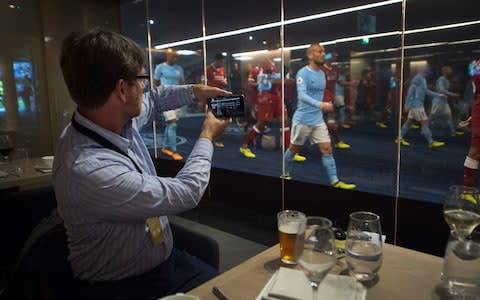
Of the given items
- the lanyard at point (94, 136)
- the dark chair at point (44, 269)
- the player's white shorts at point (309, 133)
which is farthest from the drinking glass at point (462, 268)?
the player's white shorts at point (309, 133)

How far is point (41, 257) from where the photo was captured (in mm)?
1110

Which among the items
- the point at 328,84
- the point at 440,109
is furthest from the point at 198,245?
the point at 440,109

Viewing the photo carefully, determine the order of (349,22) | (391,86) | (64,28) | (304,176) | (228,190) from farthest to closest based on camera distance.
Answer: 1. (391,86)
2. (349,22)
3. (304,176)
4. (64,28)
5. (228,190)

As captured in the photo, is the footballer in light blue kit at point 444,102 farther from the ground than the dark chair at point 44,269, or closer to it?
farther from the ground

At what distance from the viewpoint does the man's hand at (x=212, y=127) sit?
4.15ft

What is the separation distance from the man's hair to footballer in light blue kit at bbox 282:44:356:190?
9.21ft

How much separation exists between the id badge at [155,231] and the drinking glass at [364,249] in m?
0.68

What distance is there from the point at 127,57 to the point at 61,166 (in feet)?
1.39

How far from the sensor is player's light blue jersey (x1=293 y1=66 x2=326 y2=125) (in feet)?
12.4

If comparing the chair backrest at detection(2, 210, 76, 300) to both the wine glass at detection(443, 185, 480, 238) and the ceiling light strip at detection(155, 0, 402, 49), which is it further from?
the ceiling light strip at detection(155, 0, 402, 49)

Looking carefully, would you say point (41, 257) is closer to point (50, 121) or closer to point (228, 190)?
point (228, 190)

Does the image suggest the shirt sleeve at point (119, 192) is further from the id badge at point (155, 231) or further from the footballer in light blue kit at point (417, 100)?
the footballer in light blue kit at point (417, 100)

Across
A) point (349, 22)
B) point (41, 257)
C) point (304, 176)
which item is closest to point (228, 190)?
point (304, 176)

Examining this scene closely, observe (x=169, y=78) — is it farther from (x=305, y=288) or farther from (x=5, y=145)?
(x=305, y=288)
